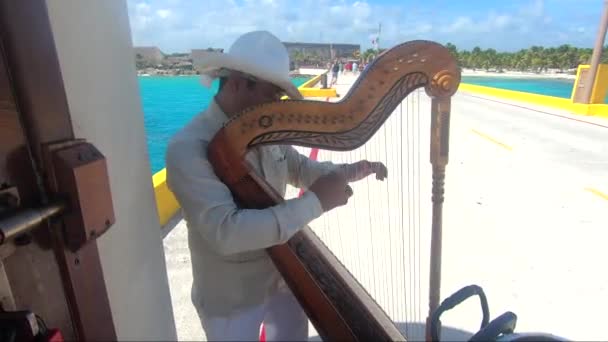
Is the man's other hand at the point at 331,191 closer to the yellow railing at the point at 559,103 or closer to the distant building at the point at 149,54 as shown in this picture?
the yellow railing at the point at 559,103

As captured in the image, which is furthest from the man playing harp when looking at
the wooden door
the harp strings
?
the harp strings

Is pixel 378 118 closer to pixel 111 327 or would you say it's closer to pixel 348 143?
→ pixel 348 143

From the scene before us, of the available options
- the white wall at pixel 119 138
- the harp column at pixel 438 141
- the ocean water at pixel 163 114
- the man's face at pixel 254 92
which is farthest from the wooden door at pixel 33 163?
the ocean water at pixel 163 114

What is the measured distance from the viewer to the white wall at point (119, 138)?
3.02 ft

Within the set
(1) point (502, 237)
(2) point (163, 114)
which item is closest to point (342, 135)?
(1) point (502, 237)

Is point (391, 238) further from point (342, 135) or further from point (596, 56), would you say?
point (342, 135)

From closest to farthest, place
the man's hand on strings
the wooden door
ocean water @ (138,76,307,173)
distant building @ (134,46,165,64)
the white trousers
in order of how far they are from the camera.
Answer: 1. the wooden door
2. the white trousers
3. the man's hand on strings
4. distant building @ (134,46,165,64)
5. ocean water @ (138,76,307,173)

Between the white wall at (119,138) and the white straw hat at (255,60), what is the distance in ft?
0.83

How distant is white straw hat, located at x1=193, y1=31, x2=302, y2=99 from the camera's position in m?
1.06

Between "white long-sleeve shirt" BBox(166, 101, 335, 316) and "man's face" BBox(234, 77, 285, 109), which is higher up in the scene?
"man's face" BBox(234, 77, 285, 109)

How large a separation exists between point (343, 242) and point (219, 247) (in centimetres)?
185

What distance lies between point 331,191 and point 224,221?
1.10 feet

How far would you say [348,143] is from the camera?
42.4 inches

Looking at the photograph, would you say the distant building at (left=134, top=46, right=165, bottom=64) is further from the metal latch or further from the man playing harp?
the metal latch
